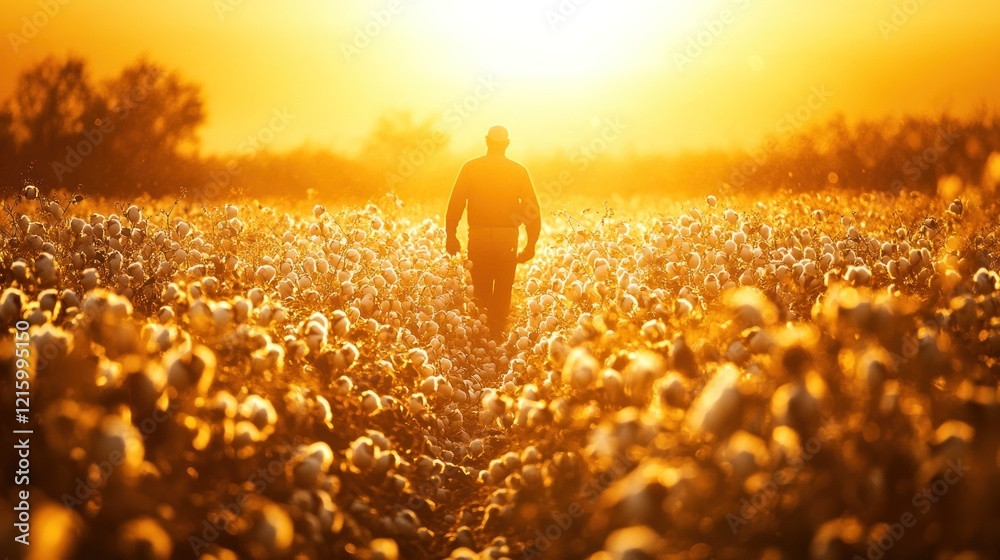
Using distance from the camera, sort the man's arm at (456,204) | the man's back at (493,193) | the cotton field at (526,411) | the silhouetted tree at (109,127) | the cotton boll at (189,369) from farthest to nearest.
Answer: the silhouetted tree at (109,127) < the man's arm at (456,204) < the man's back at (493,193) < the cotton boll at (189,369) < the cotton field at (526,411)

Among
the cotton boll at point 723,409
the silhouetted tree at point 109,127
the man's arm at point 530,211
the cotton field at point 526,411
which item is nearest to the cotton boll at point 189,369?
the cotton field at point 526,411

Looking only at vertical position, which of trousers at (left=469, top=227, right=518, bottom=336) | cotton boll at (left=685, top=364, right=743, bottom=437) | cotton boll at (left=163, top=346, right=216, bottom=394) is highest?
trousers at (left=469, top=227, right=518, bottom=336)

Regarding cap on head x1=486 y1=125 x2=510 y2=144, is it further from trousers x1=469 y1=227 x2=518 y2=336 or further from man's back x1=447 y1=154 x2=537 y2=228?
trousers x1=469 y1=227 x2=518 y2=336

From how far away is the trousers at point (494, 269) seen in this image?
32.9 feet

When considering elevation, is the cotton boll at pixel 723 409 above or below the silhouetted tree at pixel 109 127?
below

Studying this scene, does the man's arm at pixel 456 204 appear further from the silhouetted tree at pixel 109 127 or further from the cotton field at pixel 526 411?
the silhouetted tree at pixel 109 127

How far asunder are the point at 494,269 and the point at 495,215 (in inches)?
26.4

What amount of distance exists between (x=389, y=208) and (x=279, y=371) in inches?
354

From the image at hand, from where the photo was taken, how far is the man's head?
10.1m

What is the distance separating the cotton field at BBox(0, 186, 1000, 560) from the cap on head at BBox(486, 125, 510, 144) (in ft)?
8.30

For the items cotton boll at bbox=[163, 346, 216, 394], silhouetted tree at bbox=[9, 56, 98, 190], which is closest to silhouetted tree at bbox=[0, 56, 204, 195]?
silhouetted tree at bbox=[9, 56, 98, 190]

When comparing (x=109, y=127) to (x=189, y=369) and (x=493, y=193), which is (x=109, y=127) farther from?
(x=189, y=369)

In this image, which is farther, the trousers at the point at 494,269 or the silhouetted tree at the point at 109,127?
the silhouetted tree at the point at 109,127

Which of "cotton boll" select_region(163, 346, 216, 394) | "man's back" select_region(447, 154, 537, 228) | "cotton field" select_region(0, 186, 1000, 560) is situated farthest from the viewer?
"man's back" select_region(447, 154, 537, 228)
